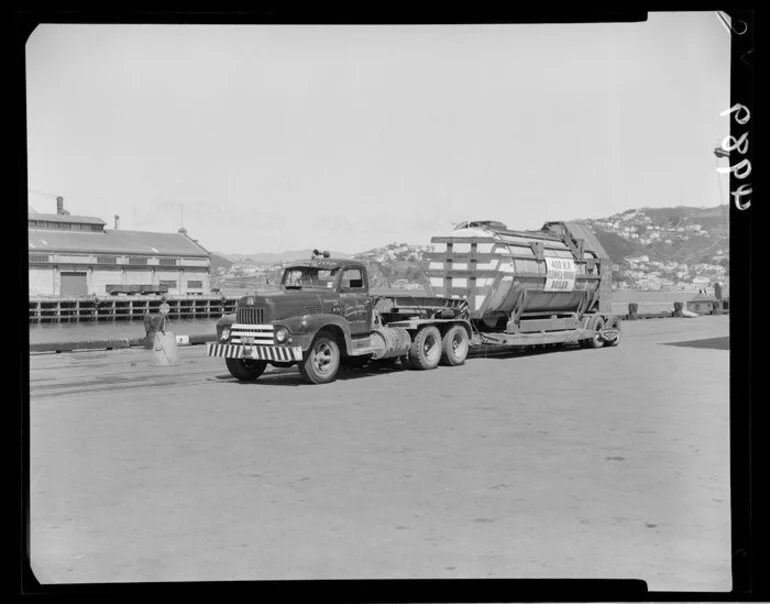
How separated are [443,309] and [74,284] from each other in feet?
80.4

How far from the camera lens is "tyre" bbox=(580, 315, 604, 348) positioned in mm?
21500

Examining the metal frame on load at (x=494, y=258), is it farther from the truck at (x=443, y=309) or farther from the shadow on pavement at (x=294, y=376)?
the shadow on pavement at (x=294, y=376)

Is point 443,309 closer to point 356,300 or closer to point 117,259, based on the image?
point 356,300

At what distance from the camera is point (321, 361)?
14.2 m

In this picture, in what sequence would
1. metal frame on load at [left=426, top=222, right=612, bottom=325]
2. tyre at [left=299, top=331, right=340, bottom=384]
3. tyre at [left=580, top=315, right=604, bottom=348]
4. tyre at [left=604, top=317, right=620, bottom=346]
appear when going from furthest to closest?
Result: tyre at [left=604, top=317, right=620, bottom=346]
tyre at [left=580, top=315, right=604, bottom=348]
metal frame on load at [left=426, top=222, right=612, bottom=325]
tyre at [left=299, top=331, right=340, bottom=384]

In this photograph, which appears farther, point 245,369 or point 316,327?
point 245,369

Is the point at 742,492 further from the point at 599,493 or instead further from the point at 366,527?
the point at 366,527

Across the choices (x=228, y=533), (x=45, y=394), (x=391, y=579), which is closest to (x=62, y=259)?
(x=45, y=394)

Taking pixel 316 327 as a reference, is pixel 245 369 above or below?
below

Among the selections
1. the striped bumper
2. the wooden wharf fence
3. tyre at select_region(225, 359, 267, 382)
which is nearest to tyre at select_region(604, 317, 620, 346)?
tyre at select_region(225, 359, 267, 382)

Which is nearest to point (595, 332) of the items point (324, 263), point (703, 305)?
point (324, 263)

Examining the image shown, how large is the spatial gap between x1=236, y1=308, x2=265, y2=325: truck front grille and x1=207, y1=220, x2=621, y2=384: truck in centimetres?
2

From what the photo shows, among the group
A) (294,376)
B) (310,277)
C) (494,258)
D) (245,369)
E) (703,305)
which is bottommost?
(294,376)

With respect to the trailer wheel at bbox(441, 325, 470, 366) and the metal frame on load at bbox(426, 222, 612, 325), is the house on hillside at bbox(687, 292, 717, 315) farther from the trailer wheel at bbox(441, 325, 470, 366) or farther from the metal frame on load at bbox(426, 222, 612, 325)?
the trailer wheel at bbox(441, 325, 470, 366)
